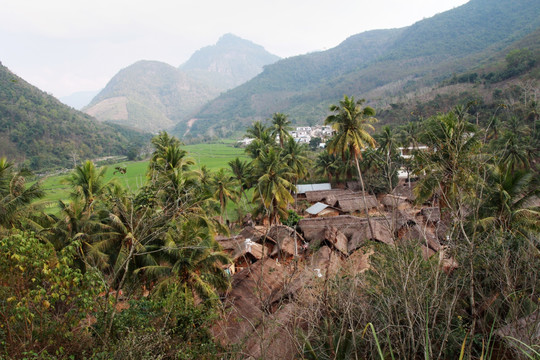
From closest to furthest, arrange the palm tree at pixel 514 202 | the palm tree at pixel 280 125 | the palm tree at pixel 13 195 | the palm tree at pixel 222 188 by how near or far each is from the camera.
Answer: the palm tree at pixel 514 202 < the palm tree at pixel 13 195 < the palm tree at pixel 222 188 < the palm tree at pixel 280 125

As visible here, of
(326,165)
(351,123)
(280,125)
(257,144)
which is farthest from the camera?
(326,165)

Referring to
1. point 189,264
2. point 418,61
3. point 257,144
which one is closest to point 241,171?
point 257,144

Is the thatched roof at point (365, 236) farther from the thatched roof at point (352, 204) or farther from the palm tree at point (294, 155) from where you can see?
the palm tree at point (294, 155)

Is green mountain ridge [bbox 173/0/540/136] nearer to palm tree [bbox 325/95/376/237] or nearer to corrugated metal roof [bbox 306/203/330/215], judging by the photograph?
corrugated metal roof [bbox 306/203/330/215]

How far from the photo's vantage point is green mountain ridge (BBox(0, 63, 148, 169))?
60125 mm

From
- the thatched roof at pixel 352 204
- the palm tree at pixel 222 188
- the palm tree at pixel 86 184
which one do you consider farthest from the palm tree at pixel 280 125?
the palm tree at pixel 86 184

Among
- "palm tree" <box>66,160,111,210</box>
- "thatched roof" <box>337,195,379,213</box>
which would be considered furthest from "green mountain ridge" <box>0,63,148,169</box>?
"thatched roof" <box>337,195,379,213</box>

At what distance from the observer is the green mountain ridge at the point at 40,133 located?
2367 inches

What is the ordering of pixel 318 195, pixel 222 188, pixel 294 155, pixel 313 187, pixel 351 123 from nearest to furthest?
pixel 351 123 < pixel 222 188 < pixel 294 155 < pixel 318 195 < pixel 313 187

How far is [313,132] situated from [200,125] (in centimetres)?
9860

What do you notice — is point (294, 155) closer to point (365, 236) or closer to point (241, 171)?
point (241, 171)

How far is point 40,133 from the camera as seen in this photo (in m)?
66.2

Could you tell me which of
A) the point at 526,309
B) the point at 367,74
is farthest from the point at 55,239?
the point at 367,74

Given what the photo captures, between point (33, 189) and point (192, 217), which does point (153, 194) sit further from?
point (33, 189)
